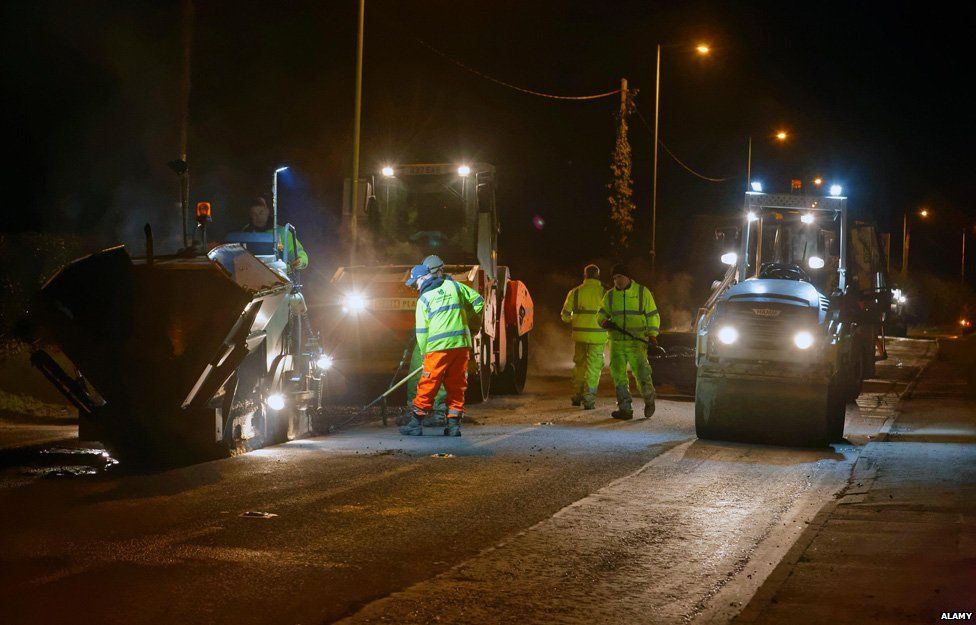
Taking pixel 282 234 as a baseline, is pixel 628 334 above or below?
below

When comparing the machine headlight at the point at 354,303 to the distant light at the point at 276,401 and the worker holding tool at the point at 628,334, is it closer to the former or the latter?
the worker holding tool at the point at 628,334

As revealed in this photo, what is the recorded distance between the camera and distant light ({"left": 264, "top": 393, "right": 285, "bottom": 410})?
34.0 ft

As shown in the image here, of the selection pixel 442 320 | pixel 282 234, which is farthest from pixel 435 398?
pixel 282 234

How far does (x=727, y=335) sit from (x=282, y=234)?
4.66 m

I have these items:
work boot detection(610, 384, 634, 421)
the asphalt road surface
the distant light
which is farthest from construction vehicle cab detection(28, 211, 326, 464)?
work boot detection(610, 384, 634, 421)

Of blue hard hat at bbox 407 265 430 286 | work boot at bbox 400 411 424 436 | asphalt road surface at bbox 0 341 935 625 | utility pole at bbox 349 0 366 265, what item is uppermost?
utility pole at bbox 349 0 366 265

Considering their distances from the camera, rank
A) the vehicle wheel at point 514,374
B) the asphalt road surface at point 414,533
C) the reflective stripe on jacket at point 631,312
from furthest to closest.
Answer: the vehicle wheel at point 514,374 < the reflective stripe on jacket at point 631,312 < the asphalt road surface at point 414,533

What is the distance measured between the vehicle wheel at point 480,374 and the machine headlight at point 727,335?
14.1ft

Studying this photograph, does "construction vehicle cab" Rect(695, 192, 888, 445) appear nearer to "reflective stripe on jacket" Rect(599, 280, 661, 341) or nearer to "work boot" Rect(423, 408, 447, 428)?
"reflective stripe on jacket" Rect(599, 280, 661, 341)

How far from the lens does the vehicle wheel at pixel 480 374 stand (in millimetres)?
14953

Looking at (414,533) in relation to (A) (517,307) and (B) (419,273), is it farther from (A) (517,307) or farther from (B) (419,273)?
(A) (517,307)

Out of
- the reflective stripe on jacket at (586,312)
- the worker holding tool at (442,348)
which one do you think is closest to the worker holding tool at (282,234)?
the worker holding tool at (442,348)

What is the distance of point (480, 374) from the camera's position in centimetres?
1513

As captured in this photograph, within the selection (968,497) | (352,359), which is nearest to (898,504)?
(968,497)
